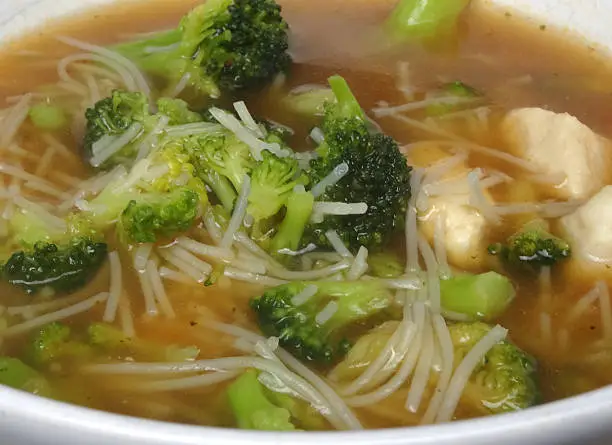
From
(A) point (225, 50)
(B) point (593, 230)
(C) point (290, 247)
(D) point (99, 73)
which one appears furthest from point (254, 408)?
(D) point (99, 73)

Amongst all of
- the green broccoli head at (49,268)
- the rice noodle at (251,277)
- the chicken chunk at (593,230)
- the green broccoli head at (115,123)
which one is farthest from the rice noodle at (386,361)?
the green broccoli head at (115,123)

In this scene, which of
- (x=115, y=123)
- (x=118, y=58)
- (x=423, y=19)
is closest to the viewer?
(x=115, y=123)

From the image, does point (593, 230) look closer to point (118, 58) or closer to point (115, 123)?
point (115, 123)

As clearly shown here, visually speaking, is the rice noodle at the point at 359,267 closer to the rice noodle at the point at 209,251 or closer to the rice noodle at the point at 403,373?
the rice noodle at the point at 403,373

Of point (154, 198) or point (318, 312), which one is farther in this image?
point (154, 198)

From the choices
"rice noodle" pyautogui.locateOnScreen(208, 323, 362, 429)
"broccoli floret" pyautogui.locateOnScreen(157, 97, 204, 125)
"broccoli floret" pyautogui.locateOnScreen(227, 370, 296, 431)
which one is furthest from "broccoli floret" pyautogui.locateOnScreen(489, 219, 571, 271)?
"broccoli floret" pyautogui.locateOnScreen(157, 97, 204, 125)

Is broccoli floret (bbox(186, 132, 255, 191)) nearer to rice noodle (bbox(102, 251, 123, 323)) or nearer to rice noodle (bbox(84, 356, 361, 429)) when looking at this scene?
rice noodle (bbox(102, 251, 123, 323))
